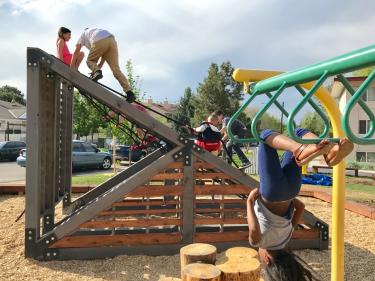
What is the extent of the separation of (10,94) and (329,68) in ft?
273

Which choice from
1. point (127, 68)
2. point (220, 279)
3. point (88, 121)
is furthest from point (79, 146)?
point (88, 121)

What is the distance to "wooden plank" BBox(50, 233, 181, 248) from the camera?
4.68 metres

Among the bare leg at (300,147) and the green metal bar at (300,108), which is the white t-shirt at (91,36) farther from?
the green metal bar at (300,108)

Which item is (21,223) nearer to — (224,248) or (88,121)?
(224,248)

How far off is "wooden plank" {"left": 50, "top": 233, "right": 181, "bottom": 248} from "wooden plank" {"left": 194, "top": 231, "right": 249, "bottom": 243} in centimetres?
26

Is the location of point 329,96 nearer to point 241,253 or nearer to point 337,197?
point 337,197

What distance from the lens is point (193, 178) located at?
16.1ft

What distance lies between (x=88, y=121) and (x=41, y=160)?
35052mm

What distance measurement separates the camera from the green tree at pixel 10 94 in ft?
250

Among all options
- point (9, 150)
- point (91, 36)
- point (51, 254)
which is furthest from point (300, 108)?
point (9, 150)

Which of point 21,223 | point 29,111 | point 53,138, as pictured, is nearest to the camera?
point 29,111

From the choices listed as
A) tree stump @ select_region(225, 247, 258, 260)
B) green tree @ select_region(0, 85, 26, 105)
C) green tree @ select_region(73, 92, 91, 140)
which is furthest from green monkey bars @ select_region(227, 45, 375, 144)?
green tree @ select_region(0, 85, 26, 105)

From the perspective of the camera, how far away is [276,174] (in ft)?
6.53

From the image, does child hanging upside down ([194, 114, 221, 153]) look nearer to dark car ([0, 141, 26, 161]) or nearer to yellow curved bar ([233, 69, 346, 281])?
yellow curved bar ([233, 69, 346, 281])
